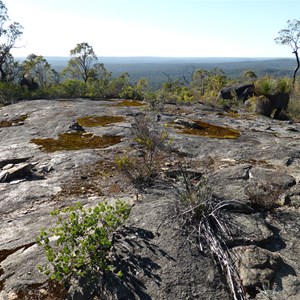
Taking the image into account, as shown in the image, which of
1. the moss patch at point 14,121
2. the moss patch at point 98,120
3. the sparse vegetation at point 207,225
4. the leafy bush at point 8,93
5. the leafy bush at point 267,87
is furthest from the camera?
the leafy bush at point 8,93

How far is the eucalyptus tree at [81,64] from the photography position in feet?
144

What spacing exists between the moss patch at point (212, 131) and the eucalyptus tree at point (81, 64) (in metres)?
34.5

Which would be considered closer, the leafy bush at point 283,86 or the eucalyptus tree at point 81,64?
the leafy bush at point 283,86

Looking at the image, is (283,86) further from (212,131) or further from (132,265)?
(132,265)

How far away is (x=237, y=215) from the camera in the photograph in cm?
520

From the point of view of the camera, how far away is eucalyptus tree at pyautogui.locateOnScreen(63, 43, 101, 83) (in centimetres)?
4381

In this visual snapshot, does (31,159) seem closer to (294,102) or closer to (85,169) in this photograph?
(85,169)

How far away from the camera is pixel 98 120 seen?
13.2m

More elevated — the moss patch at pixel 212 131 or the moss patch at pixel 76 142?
the moss patch at pixel 76 142

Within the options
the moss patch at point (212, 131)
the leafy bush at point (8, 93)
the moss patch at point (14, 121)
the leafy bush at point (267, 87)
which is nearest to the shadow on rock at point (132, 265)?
the moss patch at point (212, 131)

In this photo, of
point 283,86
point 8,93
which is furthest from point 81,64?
point 283,86

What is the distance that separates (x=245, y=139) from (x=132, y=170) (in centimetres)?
527

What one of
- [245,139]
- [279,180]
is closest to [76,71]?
[245,139]

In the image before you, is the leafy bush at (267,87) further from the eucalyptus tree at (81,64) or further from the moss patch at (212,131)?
the eucalyptus tree at (81,64)
